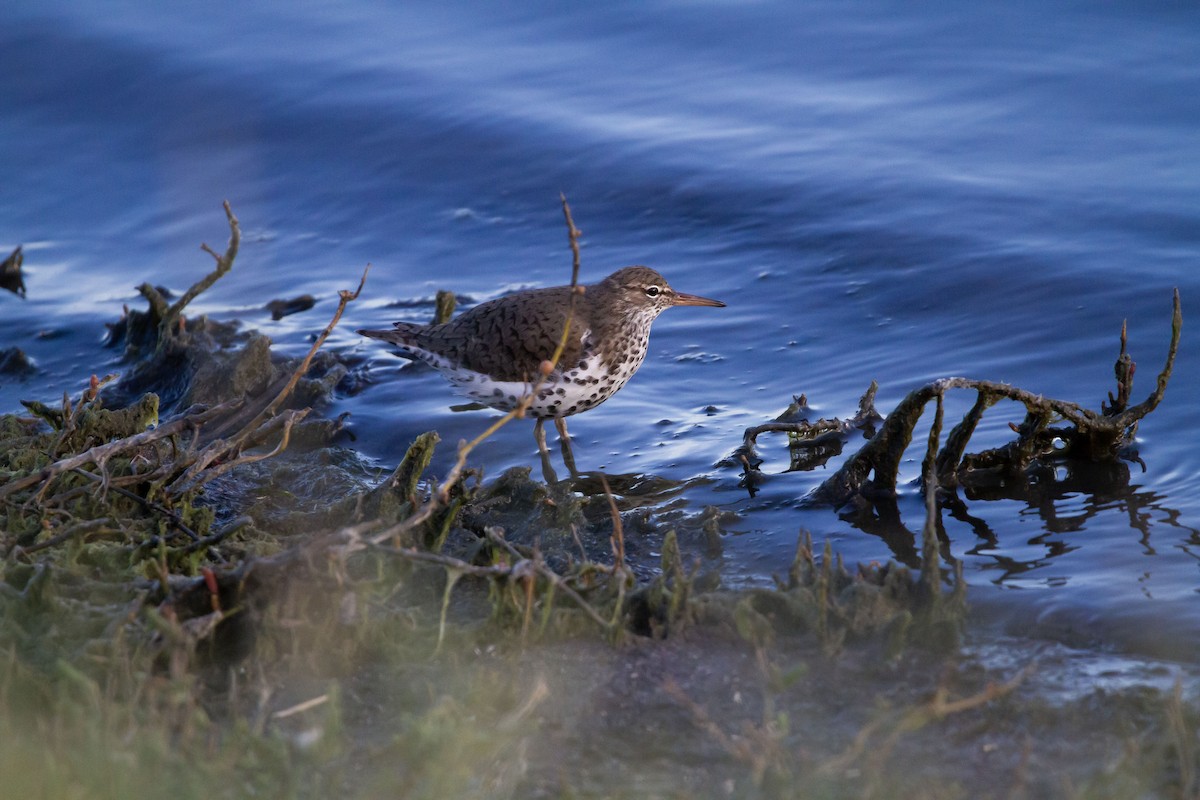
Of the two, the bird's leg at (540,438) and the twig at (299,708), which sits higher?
the twig at (299,708)

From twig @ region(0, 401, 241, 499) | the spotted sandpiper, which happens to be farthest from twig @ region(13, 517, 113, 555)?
the spotted sandpiper

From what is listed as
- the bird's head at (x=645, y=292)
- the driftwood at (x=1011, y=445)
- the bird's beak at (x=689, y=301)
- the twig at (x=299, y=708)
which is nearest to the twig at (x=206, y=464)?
the twig at (x=299, y=708)

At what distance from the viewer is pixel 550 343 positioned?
24.0 ft

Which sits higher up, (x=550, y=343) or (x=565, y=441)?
(x=550, y=343)

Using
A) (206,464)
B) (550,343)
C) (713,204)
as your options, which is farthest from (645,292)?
(206,464)

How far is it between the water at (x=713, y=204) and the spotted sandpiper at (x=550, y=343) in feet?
1.01

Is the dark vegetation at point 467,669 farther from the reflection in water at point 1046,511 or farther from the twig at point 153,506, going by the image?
the reflection in water at point 1046,511

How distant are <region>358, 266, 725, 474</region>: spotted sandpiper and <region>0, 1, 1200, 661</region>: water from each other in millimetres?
307

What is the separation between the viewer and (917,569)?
4.95 m

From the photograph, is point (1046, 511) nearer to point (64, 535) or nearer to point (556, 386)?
point (556, 386)

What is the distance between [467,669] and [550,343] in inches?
150

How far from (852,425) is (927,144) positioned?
173 inches

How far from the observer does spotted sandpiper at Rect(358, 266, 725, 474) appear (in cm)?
704

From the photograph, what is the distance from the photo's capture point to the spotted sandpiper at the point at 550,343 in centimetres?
704
